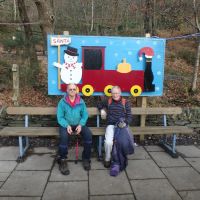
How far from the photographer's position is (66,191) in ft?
12.2

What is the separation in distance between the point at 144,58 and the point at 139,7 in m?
4.00

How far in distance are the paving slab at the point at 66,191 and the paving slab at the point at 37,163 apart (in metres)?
0.59

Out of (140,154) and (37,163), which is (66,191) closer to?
(37,163)

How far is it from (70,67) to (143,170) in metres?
2.06

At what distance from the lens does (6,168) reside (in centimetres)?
438

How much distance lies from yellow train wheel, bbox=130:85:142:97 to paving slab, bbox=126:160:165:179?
1191 mm

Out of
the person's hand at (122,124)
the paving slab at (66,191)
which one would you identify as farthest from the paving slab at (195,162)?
the paving slab at (66,191)

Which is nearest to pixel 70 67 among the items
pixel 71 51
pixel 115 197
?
pixel 71 51

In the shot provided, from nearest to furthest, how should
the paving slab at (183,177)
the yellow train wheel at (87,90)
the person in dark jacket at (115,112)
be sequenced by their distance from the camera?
1. the paving slab at (183,177)
2. the person in dark jacket at (115,112)
3. the yellow train wheel at (87,90)

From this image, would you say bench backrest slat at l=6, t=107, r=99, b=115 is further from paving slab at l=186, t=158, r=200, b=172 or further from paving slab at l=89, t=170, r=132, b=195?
paving slab at l=186, t=158, r=200, b=172

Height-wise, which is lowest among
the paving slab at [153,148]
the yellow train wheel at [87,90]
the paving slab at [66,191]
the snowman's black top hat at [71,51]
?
the paving slab at [66,191]

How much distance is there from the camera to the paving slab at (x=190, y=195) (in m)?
3.58

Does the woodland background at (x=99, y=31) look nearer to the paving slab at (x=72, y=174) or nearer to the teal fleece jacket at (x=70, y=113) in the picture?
the teal fleece jacket at (x=70, y=113)

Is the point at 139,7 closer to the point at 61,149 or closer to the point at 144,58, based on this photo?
the point at 144,58
